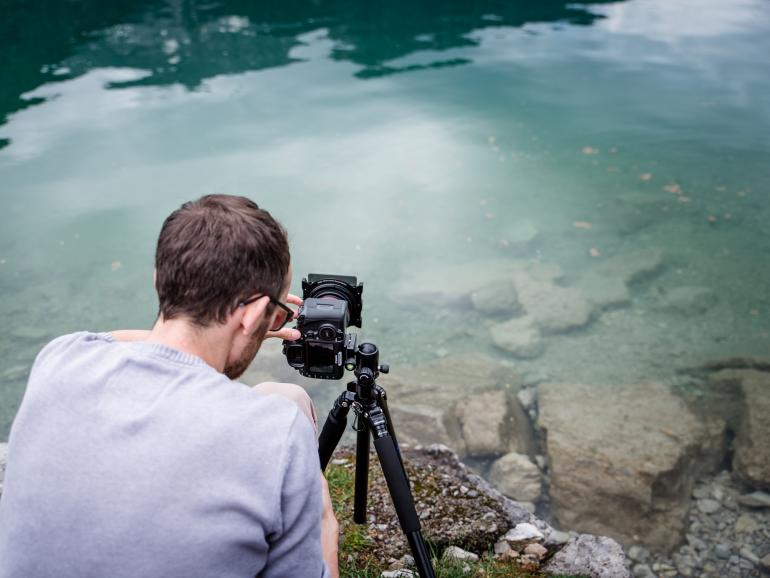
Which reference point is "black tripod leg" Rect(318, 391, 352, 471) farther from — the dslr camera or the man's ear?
the man's ear

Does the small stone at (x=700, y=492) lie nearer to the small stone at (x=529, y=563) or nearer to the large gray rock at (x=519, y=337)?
the large gray rock at (x=519, y=337)

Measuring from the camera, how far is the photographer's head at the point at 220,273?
134cm

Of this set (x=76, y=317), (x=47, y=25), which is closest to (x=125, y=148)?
(x=76, y=317)

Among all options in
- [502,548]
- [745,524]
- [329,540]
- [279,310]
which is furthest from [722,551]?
[279,310]

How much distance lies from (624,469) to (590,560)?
1868 mm

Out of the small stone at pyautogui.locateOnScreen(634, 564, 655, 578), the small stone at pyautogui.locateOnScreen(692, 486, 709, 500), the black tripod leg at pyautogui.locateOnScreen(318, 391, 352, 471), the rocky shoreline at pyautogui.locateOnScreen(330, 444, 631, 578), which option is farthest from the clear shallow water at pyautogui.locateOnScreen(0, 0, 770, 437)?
the black tripod leg at pyautogui.locateOnScreen(318, 391, 352, 471)

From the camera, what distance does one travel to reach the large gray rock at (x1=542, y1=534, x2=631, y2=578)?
2.35 meters

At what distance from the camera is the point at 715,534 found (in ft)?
12.9

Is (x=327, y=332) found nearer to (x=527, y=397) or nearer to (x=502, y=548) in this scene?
(x=502, y=548)

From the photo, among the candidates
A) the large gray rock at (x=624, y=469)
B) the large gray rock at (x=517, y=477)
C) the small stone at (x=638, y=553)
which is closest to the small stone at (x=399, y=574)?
the large gray rock at (x=517, y=477)

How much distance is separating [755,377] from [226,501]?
5372 millimetres

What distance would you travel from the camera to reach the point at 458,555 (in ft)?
7.79

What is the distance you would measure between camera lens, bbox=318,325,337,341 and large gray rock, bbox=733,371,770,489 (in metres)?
3.98

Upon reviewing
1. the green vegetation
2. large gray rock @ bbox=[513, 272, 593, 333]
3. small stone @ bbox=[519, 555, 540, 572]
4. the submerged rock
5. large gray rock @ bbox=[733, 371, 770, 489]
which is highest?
the green vegetation
